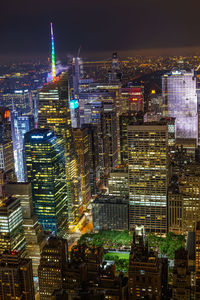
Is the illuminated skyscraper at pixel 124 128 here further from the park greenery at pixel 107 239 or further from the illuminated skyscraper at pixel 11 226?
the illuminated skyscraper at pixel 11 226

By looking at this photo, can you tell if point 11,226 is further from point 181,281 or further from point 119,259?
point 181,281

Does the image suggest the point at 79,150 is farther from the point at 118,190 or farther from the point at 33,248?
the point at 33,248

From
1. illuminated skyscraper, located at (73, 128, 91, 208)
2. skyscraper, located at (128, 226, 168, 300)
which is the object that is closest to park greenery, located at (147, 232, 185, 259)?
skyscraper, located at (128, 226, 168, 300)

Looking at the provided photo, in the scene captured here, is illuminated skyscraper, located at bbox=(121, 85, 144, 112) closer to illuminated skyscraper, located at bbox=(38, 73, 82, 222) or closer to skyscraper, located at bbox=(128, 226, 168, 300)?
illuminated skyscraper, located at bbox=(38, 73, 82, 222)

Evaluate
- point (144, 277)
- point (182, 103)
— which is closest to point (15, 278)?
point (144, 277)

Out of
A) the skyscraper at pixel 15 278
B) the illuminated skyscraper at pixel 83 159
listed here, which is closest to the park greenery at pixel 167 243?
the illuminated skyscraper at pixel 83 159

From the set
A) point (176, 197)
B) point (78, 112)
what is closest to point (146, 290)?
point (176, 197)
